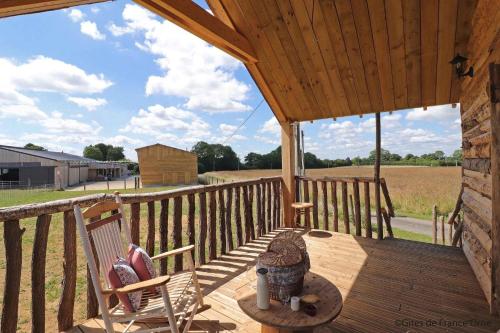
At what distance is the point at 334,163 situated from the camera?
31.3 m

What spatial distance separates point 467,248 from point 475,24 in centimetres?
282

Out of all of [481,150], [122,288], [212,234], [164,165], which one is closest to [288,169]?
[212,234]

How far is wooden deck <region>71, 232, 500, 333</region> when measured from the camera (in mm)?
A: 2197

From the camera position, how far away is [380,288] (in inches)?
112

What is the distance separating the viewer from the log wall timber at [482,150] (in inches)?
90.4

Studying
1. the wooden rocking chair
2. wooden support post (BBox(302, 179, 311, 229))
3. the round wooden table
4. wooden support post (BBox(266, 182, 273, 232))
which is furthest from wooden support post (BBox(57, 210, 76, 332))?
wooden support post (BBox(302, 179, 311, 229))

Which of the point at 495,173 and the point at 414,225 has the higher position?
the point at 495,173

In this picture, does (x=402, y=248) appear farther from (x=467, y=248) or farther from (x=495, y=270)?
(x=495, y=270)

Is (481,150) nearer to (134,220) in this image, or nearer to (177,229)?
(177,229)

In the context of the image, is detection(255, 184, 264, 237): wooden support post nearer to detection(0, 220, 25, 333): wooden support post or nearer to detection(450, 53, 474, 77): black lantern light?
detection(450, 53, 474, 77): black lantern light

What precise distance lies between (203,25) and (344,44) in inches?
74.0

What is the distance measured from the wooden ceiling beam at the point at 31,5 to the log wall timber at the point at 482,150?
11.4 feet

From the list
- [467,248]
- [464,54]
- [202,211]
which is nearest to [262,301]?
[202,211]

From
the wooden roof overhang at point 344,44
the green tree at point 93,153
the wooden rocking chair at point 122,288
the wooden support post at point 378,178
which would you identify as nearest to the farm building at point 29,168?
the wooden roof overhang at point 344,44
